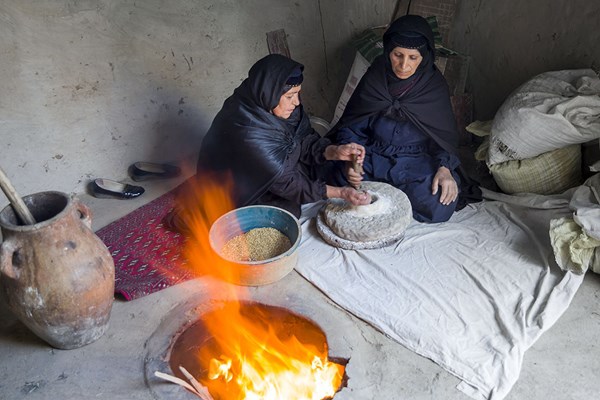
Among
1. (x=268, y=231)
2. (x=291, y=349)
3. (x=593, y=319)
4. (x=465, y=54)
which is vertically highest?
(x=465, y=54)

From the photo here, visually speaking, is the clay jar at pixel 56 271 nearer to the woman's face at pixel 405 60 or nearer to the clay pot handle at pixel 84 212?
the clay pot handle at pixel 84 212

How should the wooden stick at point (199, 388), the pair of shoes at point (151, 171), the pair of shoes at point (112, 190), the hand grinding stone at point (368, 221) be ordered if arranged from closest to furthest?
1. the wooden stick at point (199, 388)
2. the hand grinding stone at point (368, 221)
3. the pair of shoes at point (112, 190)
4. the pair of shoes at point (151, 171)

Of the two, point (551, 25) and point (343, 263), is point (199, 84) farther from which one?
point (551, 25)

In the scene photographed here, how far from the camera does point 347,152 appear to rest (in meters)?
2.87

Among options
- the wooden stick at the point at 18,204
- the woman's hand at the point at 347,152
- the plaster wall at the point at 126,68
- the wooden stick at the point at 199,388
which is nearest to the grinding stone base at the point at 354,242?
the woman's hand at the point at 347,152

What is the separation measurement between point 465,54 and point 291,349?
121 inches

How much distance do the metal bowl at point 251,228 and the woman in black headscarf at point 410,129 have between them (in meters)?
0.50

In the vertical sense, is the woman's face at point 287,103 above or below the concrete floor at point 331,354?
above

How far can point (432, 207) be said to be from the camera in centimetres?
303

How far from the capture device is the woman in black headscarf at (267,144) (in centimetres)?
263

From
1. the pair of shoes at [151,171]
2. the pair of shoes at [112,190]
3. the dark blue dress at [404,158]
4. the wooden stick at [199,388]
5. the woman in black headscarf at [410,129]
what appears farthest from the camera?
the pair of shoes at [151,171]

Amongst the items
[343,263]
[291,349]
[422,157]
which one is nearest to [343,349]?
A: [291,349]

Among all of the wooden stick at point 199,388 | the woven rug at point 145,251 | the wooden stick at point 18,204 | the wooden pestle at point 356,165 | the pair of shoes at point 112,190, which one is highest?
the wooden stick at point 18,204

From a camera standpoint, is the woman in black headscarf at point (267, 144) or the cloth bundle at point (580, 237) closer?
the cloth bundle at point (580, 237)
